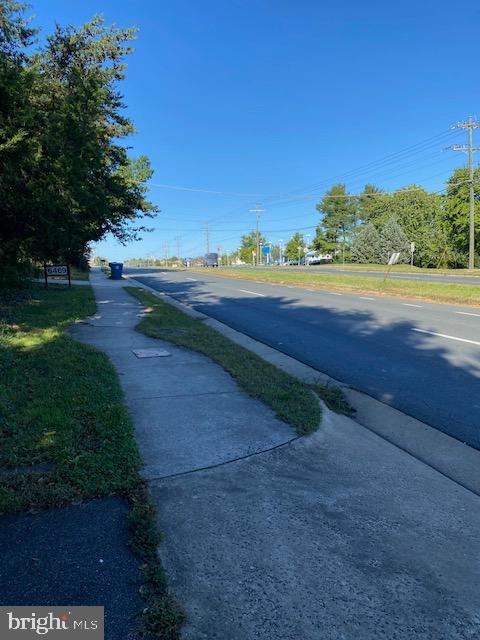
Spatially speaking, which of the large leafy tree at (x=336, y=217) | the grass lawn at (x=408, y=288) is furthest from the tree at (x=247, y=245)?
the grass lawn at (x=408, y=288)

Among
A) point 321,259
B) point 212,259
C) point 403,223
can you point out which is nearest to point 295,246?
point 321,259

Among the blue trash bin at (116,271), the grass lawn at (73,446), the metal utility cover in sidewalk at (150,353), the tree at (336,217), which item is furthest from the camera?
the tree at (336,217)

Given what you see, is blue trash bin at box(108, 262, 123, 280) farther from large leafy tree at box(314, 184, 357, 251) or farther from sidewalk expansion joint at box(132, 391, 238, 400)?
large leafy tree at box(314, 184, 357, 251)

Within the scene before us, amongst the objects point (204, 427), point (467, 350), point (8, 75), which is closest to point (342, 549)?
point (204, 427)

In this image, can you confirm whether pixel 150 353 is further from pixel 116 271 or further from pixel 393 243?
pixel 393 243

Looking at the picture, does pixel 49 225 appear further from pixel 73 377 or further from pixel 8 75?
pixel 73 377

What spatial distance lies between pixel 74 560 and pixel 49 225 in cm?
1020

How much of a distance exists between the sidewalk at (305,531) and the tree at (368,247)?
2844 inches

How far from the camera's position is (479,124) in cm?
4459

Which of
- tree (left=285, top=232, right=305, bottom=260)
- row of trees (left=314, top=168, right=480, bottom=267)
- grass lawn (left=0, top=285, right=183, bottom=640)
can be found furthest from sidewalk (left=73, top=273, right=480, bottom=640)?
tree (left=285, top=232, right=305, bottom=260)

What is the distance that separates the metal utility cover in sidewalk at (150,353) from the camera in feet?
25.9

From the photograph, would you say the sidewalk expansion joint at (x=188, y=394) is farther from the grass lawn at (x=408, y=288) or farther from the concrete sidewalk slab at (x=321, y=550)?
the grass lawn at (x=408, y=288)

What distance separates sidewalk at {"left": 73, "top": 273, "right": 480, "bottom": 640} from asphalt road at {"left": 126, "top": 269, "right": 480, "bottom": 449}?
1382mm

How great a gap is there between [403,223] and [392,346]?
78.5 metres
